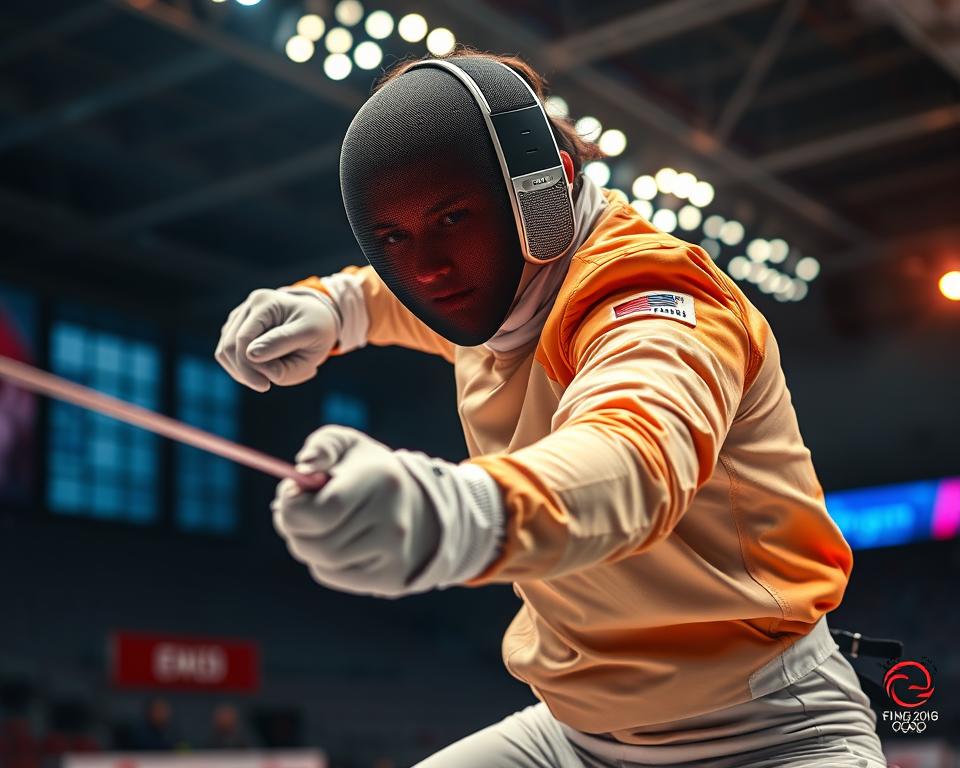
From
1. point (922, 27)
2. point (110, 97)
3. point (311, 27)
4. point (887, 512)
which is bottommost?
point (887, 512)

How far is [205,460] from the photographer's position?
1294 cm

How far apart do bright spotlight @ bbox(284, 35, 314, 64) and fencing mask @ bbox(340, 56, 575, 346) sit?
19.7ft

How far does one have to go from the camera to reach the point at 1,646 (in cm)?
1095

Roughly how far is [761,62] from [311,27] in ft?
9.50

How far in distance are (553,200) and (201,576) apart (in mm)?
12674

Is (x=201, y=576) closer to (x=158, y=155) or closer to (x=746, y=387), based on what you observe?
(x=158, y=155)

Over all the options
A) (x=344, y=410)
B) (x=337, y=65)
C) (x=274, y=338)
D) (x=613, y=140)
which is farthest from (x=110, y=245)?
(x=274, y=338)

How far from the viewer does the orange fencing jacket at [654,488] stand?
1095mm

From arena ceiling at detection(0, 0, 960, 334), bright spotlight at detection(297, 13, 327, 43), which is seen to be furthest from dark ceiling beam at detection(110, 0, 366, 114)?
bright spotlight at detection(297, 13, 327, 43)

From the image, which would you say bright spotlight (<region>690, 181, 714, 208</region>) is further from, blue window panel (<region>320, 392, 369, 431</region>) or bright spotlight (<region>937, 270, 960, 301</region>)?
blue window panel (<region>320, 392, 369, 431</region>)

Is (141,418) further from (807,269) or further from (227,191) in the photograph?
(807,269)

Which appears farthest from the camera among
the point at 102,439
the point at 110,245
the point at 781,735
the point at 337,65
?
the point at 110,245

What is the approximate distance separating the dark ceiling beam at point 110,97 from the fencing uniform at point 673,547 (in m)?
7.35

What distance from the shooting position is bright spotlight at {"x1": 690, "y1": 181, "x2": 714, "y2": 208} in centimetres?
897
